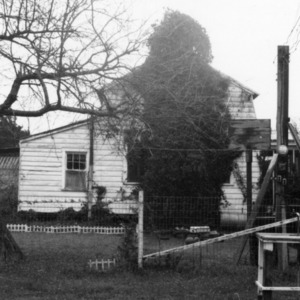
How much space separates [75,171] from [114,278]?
12.5 m

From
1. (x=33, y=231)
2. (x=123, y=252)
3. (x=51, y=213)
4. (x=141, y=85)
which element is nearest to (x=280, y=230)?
(x=123, y=252)

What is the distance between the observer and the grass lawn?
28.0 feet

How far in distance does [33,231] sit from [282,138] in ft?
25.3

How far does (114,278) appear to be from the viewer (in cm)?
982

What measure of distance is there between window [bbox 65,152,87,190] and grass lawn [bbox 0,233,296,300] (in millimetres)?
9070

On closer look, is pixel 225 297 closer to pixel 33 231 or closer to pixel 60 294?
pixel 60 294

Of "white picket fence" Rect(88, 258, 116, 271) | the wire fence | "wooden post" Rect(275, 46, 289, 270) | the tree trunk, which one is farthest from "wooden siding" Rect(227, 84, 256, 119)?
"white picket fence" Rect(88, 258, 116, 271)

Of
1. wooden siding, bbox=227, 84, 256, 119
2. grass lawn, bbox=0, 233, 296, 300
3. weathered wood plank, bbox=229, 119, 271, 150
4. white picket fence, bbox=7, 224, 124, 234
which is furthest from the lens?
wooden siding, bbox=227, 84, 256, 119

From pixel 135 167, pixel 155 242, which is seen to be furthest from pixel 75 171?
pixel 155 242

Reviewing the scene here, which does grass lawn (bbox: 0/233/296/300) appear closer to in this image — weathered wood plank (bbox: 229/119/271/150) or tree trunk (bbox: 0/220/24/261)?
tree trunk (bbox: 0/220/24/261)

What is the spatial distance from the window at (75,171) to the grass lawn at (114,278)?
907 cm

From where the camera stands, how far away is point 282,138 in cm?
1166

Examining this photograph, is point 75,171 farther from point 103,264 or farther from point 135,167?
point 103,264

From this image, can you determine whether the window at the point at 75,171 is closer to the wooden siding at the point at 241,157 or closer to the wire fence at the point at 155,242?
the wire fence at the point at 155,242
